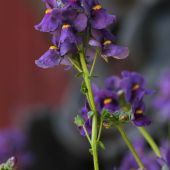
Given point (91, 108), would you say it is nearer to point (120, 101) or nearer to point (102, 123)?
point (102, 123)

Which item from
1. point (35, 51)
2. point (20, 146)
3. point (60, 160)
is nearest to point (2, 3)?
point (35, 51)

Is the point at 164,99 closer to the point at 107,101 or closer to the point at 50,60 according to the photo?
the point at 107,101

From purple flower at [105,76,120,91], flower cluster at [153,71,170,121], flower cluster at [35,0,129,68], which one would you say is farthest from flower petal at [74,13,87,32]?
flower cluster at [153,71,170,121]

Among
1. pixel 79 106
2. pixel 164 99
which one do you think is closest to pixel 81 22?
pixel 164 99

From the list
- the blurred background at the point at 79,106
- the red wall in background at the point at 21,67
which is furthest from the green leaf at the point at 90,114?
the red wall in background at the point at 21,67

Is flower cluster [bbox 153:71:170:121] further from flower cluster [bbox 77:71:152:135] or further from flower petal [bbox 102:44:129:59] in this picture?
flower petal [bbox 102:44:129:59]
